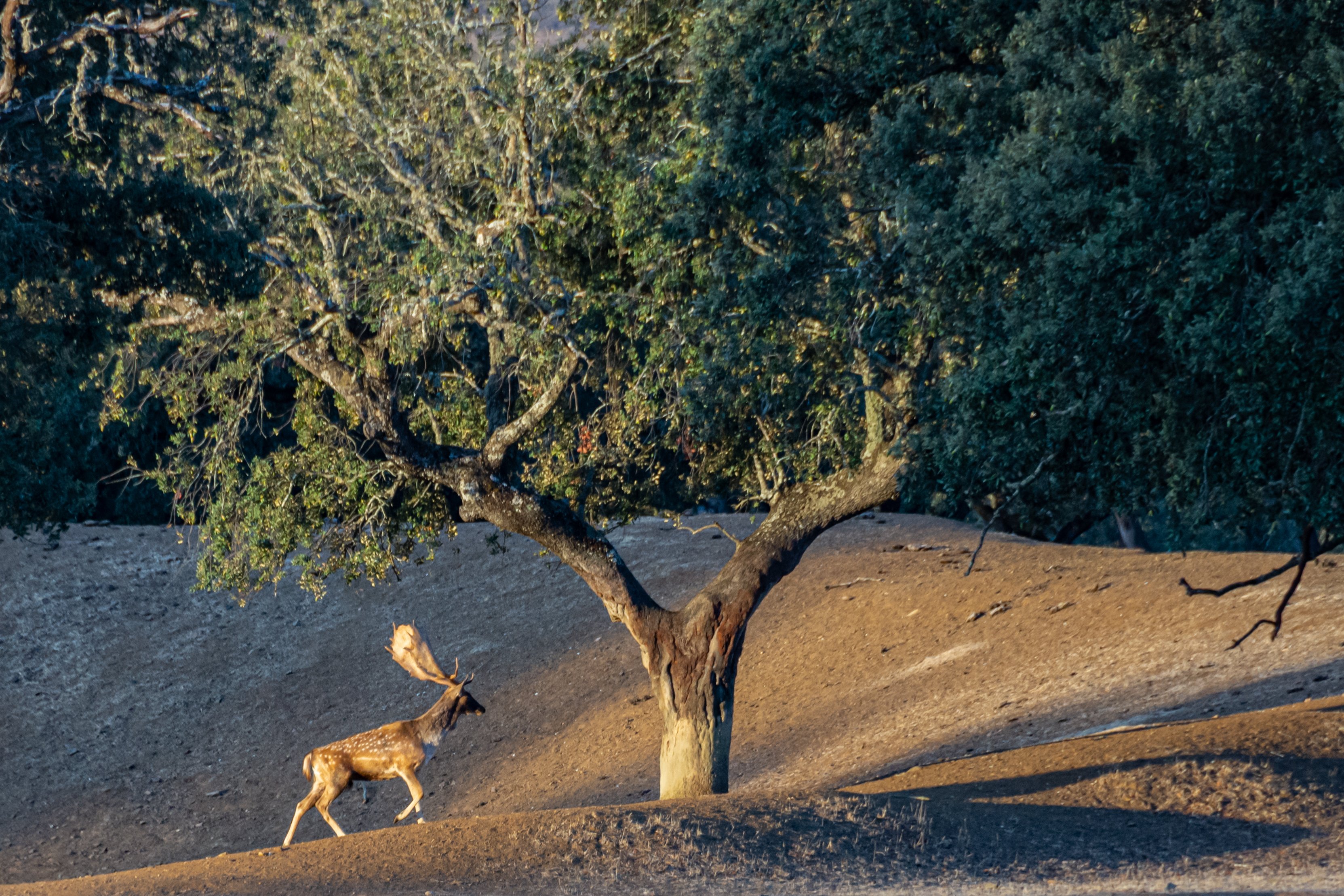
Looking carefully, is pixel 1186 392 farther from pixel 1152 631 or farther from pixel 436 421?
pixel 1152 631

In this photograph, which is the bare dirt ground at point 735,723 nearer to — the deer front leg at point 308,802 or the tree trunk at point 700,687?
the deer front leg at point 308,802

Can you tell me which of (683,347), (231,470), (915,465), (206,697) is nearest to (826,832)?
(915,465)

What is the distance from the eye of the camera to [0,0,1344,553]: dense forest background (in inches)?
289

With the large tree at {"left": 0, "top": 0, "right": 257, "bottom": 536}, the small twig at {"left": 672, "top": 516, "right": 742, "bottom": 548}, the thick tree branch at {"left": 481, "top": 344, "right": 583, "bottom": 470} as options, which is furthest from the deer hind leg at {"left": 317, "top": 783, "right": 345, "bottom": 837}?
the large tree at {"left": 0, "top": 0, "right": 257, "bottom": 536}

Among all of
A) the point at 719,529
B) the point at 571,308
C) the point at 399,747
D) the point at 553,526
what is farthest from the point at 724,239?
the point at 719,529

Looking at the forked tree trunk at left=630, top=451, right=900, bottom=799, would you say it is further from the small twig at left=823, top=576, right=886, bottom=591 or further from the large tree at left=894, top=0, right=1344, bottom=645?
the small twig at left=823, top=576, right=886, bottom=591

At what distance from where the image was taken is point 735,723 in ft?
56.3

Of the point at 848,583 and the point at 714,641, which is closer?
the point at 714,641

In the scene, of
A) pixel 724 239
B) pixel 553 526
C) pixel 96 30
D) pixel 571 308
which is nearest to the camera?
pixel 96 30

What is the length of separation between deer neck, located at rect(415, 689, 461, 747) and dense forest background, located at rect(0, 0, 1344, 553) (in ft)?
6.71

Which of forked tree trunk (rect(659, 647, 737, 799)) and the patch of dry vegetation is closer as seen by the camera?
the patch of dry vegetation

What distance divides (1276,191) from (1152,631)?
34.3ft

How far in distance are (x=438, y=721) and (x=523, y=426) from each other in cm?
286

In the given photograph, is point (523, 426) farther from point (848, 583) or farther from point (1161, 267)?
point (848, 583)
